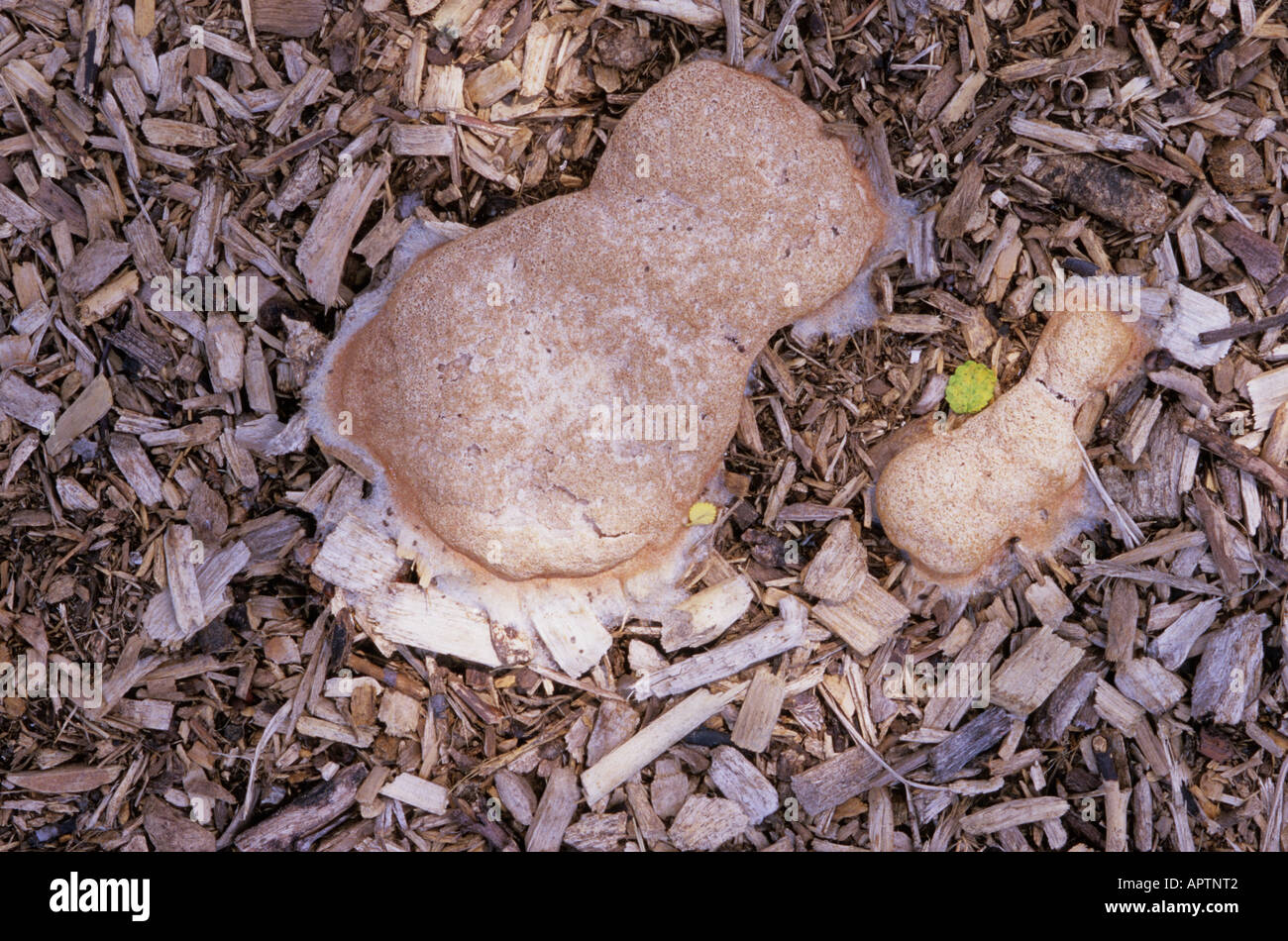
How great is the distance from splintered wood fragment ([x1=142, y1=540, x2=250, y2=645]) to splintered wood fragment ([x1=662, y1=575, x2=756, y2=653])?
1.45 meters

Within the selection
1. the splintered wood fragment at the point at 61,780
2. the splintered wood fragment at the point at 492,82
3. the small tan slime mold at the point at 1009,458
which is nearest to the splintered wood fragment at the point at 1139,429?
the small tan slime mold at the point at 1009,458

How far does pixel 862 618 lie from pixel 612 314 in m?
1.34

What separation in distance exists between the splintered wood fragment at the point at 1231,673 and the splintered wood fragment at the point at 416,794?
8.55 ft

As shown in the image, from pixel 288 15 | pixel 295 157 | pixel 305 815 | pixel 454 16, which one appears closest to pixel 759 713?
pixel 305 815

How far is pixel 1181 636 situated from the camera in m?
3.24

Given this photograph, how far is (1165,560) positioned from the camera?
128 inches

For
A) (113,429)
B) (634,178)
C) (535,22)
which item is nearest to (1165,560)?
(634,178)

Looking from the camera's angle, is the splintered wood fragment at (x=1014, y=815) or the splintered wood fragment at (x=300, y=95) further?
the splintered wood fragment at (x=1014, y=815)

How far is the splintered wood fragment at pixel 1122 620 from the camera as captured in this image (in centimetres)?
322

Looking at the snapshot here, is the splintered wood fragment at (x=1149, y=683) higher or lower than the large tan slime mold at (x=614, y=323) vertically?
lower

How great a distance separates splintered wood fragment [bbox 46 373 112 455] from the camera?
315cm

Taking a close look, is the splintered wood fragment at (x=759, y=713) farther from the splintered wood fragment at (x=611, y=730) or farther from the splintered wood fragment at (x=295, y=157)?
the splintered wood fragment at (x=295, y=157)

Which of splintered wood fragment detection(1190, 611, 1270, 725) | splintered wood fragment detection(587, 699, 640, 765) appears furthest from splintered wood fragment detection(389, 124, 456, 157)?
splintered wood fragment detection(1190, 611, 1270, 725)

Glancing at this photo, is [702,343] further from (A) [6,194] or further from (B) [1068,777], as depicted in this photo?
(A) [6,194]
